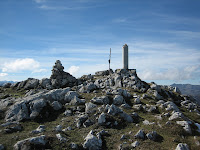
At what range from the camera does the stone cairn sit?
60891 millimetres

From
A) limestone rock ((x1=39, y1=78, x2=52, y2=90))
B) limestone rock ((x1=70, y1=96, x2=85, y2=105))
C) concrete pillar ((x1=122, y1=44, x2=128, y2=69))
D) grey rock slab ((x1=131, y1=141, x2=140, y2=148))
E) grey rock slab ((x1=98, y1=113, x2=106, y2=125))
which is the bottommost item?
grey rock slab ((x1=131, y1=141, x2=140, y2=148))

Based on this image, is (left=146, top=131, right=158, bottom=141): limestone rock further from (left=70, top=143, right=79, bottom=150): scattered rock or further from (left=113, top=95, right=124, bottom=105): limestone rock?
(left=113, top=95, right=124, bottom=105): limestone rock

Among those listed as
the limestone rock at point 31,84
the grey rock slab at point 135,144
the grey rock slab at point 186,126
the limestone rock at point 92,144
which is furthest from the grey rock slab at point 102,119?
the limestone rock at point 31,84

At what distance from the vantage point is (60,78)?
63.0m

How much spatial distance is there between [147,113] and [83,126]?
48.5 feet

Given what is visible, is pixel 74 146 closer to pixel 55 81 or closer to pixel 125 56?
pixel 55 81

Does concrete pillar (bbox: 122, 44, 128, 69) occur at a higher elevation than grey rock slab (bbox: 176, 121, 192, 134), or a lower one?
higher

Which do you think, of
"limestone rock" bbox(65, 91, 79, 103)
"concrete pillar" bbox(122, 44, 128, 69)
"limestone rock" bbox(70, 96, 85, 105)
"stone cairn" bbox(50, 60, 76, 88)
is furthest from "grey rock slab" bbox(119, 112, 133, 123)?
"stone cairn" bbox(50, 60, 76, 88)

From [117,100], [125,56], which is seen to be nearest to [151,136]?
[117,100]

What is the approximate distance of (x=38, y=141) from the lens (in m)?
15.0

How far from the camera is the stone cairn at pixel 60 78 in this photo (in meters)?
60.9

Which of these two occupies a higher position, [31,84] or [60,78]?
[60,78]

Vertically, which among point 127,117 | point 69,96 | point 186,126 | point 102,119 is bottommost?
point 186,126

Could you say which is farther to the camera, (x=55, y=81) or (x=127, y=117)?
(x=55, y=81)
